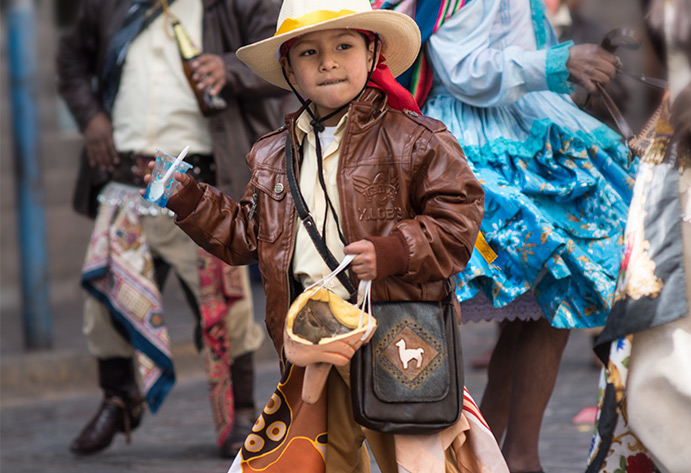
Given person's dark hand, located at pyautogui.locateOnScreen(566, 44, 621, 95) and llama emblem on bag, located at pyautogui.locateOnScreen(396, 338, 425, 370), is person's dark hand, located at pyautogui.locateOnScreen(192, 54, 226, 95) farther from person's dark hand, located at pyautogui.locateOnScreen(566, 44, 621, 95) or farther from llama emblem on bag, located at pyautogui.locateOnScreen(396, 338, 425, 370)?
llama emblem on bag, located at pyautogui.locateOnScreen(396, 338, 425, 370)

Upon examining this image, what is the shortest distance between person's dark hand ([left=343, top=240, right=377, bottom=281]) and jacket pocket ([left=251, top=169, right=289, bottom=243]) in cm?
35

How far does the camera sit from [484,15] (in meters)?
4.11

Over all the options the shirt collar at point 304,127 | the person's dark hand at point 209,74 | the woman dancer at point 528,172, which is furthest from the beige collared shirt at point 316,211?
the person's dark hand at point 209,74

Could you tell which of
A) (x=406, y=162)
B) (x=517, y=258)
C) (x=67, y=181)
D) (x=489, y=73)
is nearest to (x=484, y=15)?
(x=489, y=73)

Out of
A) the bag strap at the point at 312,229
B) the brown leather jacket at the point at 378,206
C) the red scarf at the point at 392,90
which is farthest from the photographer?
the red scarf at the point at 392,90

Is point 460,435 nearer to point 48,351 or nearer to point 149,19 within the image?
point 149,19

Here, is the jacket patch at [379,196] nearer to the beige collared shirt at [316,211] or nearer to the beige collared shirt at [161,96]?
the beige collared shirt at [316,211]

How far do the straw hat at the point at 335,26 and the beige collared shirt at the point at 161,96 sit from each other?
1.68m

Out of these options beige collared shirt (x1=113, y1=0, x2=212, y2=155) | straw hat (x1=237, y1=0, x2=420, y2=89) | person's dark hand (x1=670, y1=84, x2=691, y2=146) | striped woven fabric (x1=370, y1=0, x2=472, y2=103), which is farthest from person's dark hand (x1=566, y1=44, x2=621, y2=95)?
beige collared shirt (x1=113, y1=0, x2=212, y2=155)

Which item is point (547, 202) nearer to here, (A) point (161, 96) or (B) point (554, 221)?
(B) point (554, 221)

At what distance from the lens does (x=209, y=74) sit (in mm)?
5004

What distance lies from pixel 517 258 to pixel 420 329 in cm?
84

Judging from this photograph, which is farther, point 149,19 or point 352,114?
point 149,19

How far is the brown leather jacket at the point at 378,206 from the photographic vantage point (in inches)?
120
